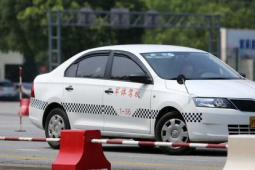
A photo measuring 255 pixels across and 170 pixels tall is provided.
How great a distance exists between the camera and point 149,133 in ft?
45.7

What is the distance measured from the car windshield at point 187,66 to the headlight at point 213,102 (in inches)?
27.0

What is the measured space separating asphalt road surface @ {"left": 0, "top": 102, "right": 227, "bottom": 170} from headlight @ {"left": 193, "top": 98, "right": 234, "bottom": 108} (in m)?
0.76

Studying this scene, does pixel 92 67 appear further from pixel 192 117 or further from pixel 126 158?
pixel 192 117

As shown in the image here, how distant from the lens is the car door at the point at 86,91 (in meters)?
14.6

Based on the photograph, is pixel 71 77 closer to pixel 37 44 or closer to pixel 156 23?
pixel 156 23

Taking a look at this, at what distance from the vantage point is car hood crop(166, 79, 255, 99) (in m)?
13.2

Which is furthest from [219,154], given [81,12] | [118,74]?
[81,12]

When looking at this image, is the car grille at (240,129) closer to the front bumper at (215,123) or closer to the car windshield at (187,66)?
the front bumper at (215,123)

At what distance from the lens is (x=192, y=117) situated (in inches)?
526

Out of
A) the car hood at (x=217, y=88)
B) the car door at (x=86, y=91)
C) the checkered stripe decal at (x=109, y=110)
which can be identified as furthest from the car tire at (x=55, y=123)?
the car hood at (x=217, y=88)

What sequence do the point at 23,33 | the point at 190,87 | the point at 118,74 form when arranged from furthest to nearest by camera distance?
the point at 23,33
the point at 118,74
the point at 190,87

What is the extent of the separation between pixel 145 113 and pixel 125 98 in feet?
1.43

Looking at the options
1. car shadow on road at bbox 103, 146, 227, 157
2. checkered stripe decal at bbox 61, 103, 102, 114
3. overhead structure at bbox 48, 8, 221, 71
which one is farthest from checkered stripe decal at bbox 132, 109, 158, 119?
overhead structure at bbox 48, 8, 221, 71

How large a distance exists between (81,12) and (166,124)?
4031cm
